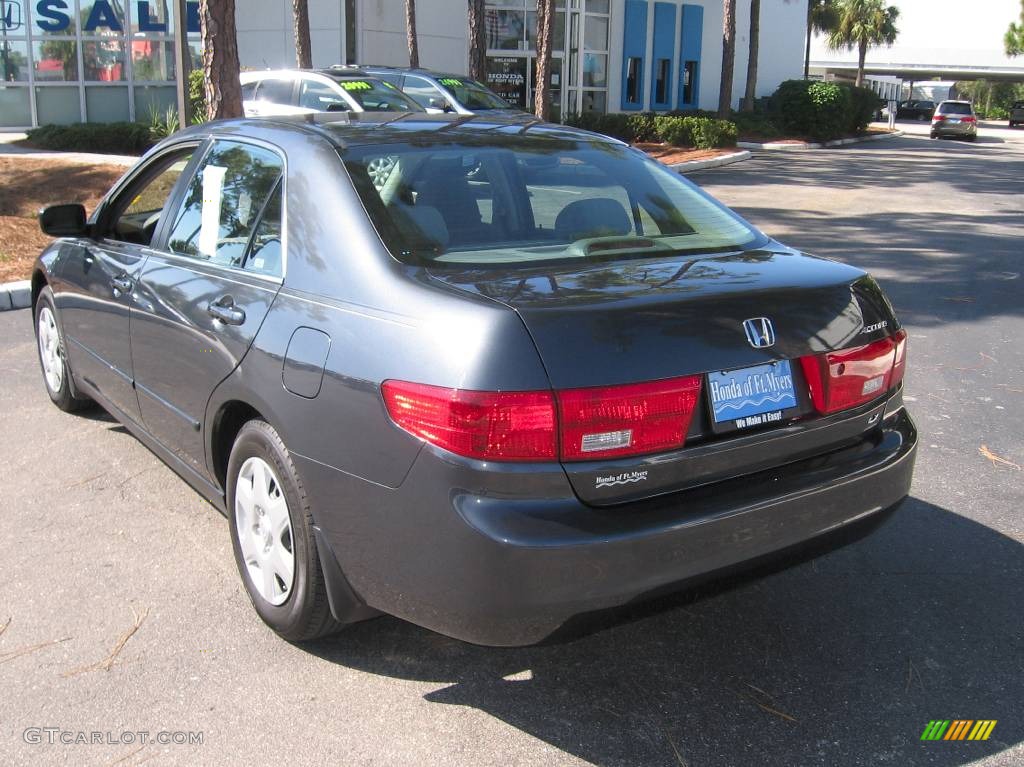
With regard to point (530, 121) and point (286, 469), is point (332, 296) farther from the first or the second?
point (530, 121)

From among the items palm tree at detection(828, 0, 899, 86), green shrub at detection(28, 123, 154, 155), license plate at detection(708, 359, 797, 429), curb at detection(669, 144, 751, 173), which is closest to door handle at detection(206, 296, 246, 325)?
license plate at detection(708, 359, 797, 429)

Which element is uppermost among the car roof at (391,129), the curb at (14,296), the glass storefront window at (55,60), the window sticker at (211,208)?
the glass storefront window at (55,60)

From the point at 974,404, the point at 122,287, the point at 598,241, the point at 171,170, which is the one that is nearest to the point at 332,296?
the point at 598,241

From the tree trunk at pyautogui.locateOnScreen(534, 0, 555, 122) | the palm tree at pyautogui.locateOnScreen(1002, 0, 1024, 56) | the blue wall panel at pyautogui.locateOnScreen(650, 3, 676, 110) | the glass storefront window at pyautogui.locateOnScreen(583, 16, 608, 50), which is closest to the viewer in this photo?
the tree trunk at pyautogui.locateOnScreen(534, 0, 555, 122)

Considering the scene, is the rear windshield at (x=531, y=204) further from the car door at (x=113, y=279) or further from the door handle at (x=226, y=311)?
the car door at (x=113, y=279)

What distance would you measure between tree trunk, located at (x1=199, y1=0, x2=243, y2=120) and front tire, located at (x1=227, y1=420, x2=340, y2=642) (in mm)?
10009

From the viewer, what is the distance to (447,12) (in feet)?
99.5

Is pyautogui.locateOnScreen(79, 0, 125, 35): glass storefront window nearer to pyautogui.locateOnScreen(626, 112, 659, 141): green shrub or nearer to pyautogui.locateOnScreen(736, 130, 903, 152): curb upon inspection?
pyautogui.locateOnScreen(626, 112, 659, 141): green shrub

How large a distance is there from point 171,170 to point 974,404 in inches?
182

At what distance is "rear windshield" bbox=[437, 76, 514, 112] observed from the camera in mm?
17734

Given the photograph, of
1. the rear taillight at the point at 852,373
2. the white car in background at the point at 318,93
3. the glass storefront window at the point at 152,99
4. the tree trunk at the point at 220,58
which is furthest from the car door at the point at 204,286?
the glass storefront window at the point at 152,99

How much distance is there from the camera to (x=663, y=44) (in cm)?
3678

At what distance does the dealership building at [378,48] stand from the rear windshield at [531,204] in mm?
19790

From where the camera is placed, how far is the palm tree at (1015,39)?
92.7 metres
